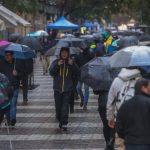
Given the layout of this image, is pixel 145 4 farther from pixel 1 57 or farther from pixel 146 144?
pixel 146 144

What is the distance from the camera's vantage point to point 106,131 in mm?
10672

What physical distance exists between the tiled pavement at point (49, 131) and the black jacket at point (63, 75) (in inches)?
35.4

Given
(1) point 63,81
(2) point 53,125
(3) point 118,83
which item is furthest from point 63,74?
(3) point 118,83

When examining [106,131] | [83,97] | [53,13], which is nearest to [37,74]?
[83,97]

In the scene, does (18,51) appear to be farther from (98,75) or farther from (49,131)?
(98,75)

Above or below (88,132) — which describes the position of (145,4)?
above

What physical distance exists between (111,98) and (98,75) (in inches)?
64.8

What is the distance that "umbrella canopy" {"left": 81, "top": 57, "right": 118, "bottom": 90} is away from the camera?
10.5 metres

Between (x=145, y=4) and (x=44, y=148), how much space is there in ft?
65.2

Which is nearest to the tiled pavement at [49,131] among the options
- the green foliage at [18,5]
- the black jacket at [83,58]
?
the black jacket at [83,58]

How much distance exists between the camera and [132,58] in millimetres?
9469

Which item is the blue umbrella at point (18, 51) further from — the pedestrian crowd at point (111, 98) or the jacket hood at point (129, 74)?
the jacket hood at point (129, 74)

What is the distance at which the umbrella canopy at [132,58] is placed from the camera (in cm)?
935

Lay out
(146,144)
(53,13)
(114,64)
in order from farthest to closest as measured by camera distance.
Answer: 1. (53,13)
2. (114,64)
3. (146,144)
